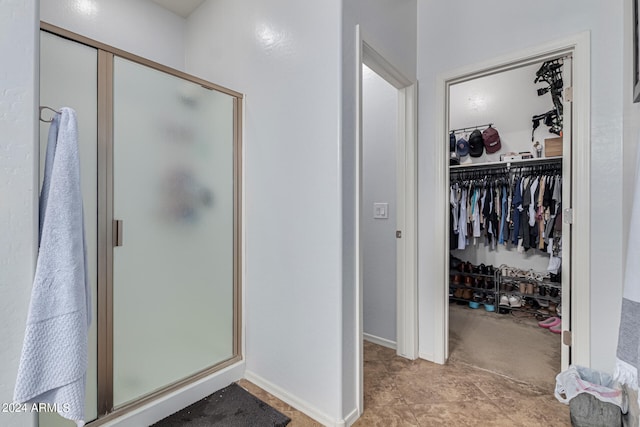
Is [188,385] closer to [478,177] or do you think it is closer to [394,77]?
[394,77]

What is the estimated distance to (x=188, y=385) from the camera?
1.74 metres

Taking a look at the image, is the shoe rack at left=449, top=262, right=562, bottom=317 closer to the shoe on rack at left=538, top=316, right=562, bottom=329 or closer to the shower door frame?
the shoe on rack at left=538, top=316, right=562, bottom=329

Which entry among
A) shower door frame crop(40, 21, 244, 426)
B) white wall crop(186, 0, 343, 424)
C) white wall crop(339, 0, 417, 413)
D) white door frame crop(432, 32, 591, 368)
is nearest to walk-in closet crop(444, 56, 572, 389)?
white door frame crop(432, 32, 591, 368)

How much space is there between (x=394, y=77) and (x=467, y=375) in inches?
85.2

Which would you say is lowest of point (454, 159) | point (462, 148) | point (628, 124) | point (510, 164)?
point (628, 124)

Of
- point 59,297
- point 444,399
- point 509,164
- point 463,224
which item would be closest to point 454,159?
point 509,164

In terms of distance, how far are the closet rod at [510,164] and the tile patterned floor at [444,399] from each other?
2428 mm

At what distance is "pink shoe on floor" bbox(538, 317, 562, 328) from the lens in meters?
2.92

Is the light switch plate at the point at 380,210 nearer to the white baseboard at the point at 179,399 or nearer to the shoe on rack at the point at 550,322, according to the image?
the white baseboard at the point at 179,399

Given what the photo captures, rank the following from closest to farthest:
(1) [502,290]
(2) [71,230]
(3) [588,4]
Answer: (2) [71,230], (3) [588,4], (1) [502,290]

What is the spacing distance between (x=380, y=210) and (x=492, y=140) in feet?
7.49

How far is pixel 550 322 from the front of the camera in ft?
9.74

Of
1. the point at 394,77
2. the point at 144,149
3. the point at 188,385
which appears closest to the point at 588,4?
the point at 394,77

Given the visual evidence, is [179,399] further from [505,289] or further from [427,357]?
[505,289]
